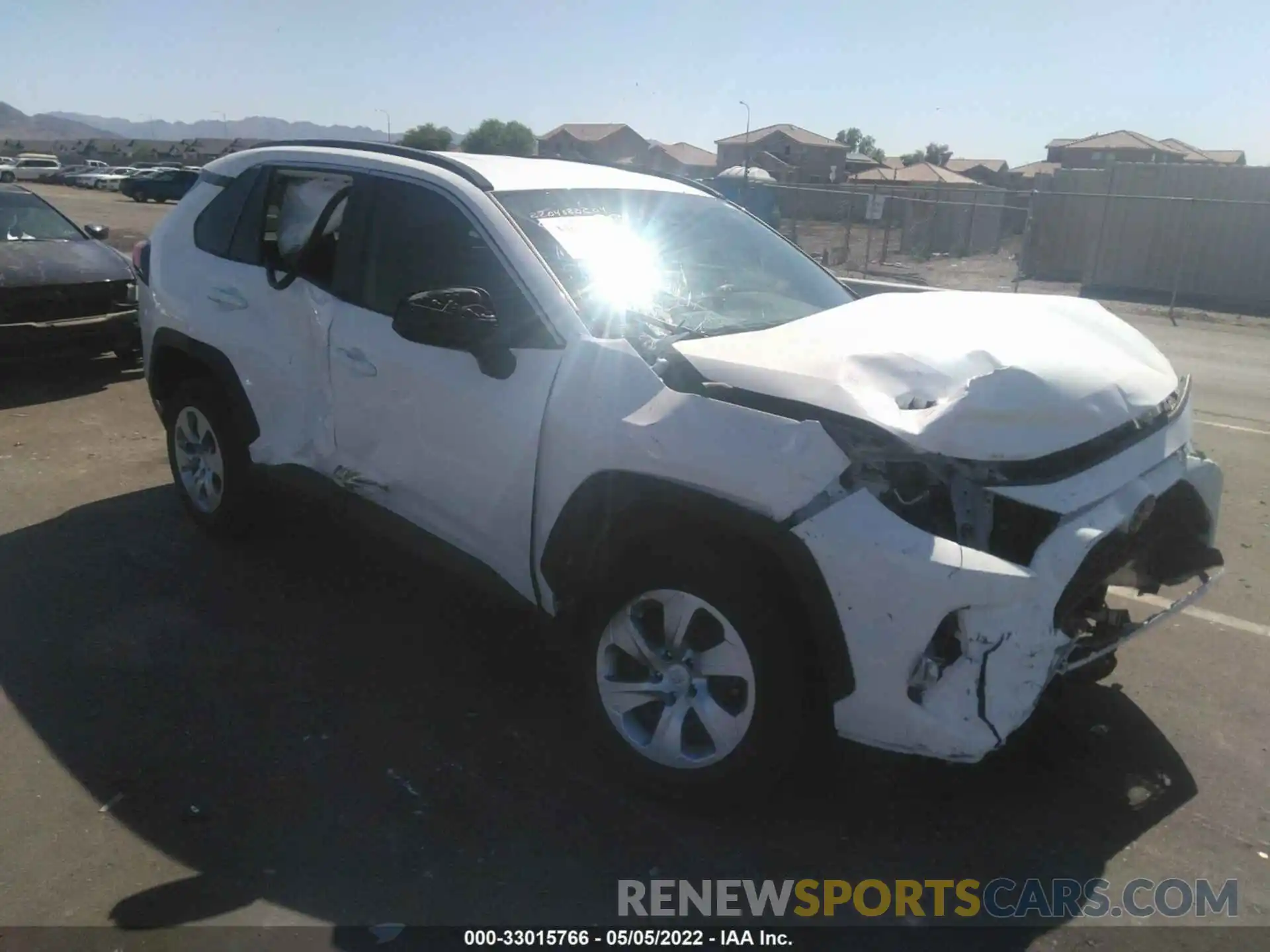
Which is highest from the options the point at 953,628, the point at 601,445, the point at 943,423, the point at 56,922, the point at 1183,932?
the point at 943,423

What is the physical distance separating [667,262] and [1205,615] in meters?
2.94

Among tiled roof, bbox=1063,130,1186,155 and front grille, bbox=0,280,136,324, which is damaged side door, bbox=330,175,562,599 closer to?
front grille, bbox=0,280,136,324

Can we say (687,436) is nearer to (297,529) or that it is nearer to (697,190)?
(697,190)

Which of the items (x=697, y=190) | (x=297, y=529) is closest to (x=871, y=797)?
(x=697, y=190)

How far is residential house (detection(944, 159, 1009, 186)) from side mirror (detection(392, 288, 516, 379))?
57447 mm

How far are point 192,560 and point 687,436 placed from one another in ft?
10.3

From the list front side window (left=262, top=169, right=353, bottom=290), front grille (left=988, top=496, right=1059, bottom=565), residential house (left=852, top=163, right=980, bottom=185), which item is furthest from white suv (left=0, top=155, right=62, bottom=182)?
front grille (left=988, top=496, right=1059, bottom=565)

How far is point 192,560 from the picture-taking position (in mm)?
4965

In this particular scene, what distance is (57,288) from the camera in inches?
326

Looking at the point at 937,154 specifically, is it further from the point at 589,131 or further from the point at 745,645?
the point at 745,645

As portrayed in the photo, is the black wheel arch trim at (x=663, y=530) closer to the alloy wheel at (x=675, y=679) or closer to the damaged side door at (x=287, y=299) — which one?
the alloy wheel at (x=675, y=679)

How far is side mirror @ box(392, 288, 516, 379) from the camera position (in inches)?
132

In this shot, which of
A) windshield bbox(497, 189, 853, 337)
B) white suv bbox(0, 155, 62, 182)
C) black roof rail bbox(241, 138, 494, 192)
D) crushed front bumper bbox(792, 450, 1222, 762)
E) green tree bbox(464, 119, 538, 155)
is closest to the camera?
crushed front bumper bbox(792, 450, 1222, 762)

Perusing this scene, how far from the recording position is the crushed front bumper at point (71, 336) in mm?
7945
